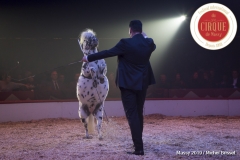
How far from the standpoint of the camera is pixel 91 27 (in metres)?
9.42

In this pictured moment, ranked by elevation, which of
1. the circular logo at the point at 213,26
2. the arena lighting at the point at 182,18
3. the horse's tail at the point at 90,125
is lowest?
the horse's tail at the point at 90,125

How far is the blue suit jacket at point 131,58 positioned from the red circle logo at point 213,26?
541 centimetres

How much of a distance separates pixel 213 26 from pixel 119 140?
5.21 metres

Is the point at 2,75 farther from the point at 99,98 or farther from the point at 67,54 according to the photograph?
the point at 99,98

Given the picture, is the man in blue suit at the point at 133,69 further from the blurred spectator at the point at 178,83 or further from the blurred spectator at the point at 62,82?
the blurred spectator at the point at 178,83

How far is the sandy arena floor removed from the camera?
3693mm

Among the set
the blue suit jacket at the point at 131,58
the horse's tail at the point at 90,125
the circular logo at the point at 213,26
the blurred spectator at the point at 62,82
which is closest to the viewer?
the blue suit jacket at the point at 131,58

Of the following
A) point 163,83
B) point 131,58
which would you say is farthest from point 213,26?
point 131,58

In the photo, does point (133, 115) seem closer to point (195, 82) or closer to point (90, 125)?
point (90, 125)

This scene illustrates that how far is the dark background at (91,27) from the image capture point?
896 centimetres

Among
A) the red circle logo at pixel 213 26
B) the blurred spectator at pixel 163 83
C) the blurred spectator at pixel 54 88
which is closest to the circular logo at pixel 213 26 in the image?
the red circle logo at pixel 213 26

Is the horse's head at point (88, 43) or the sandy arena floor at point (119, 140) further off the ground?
the horse's head at point (88, 43)

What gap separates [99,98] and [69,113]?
9.42 feet

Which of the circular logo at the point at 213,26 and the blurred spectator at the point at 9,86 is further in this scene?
the circular logo at the point at 213,26
